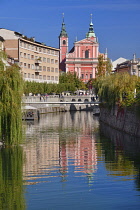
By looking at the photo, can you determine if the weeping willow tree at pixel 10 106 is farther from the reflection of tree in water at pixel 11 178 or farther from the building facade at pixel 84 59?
the building facade at pixel 84 59

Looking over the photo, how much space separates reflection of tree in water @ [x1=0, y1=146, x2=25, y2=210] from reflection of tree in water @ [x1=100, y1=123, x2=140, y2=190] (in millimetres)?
5554

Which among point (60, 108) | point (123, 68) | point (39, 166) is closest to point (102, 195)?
point (39, 166)

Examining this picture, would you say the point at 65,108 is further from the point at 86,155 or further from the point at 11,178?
the point at 11,178

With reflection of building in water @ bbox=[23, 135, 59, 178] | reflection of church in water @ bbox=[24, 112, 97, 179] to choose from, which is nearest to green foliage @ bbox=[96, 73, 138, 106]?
reflection of church in water @ bbox=[24, 112, 97, 179]

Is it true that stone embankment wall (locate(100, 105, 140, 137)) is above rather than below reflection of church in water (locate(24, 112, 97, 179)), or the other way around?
above

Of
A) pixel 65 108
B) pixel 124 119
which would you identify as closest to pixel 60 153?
pixel 124 119

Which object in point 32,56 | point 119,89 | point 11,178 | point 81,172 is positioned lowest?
point 11,178

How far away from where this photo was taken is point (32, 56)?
11625cm

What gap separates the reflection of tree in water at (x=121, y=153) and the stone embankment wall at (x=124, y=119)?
0.85 meters

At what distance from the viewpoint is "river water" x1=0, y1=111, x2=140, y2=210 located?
2417cm

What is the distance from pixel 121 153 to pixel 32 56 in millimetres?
78402

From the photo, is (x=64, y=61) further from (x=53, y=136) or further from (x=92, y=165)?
(x=92, y=165)

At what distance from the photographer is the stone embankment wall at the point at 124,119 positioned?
5132cm

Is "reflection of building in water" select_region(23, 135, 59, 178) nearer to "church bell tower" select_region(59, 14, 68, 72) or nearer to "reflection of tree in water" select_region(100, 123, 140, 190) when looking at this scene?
"reflection of tree in water" select_region(100, 123, 140, 190)
